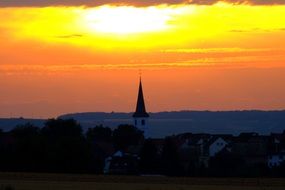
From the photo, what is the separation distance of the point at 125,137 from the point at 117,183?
76.6 m

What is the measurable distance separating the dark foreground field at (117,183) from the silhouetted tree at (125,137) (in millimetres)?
68255

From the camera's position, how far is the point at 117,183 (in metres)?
61.6

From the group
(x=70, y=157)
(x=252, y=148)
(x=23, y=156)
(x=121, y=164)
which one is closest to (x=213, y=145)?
(x=252, y=148)

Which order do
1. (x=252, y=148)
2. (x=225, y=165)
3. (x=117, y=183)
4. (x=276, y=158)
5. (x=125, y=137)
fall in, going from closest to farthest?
1. (x=117, y=183)
2. (x=225, y=165)
3. (x=276, y=158)
4. (x=252, y=148)
5. (x=125, y=137)

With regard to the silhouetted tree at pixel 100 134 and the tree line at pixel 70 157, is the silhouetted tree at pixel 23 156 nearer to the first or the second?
the tree line at pixel 70 157

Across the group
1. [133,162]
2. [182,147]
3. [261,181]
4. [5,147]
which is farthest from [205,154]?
[261,181]

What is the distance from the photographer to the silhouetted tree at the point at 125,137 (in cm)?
13638

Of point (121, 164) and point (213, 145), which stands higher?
point (213, 145)

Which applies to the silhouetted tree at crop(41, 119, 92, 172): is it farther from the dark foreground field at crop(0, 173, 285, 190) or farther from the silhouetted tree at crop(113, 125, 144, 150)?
the silhouetted tree at crop(113, 125, 144, 150)

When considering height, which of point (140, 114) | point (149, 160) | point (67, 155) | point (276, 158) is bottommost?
point (67, 155)

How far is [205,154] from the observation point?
13325 cm

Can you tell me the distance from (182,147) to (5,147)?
54557 millimetres

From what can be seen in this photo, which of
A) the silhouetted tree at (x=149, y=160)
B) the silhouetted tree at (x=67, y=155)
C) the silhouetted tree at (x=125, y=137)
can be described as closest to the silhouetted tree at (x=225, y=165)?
the silhouetted tree at (x=149, y=160)

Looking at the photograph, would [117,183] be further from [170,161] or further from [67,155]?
[170,161]
